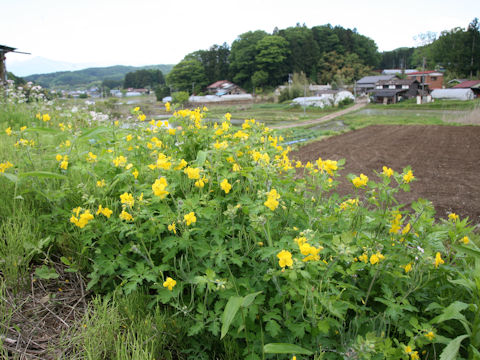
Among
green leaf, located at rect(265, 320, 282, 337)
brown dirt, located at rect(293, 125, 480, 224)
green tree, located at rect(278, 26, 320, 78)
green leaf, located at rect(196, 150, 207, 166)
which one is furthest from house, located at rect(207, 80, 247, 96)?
green leaf, located at rect(265, 320, 282, 337)

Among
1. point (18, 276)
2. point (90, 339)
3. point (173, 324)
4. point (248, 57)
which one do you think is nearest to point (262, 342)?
point (173, 324)

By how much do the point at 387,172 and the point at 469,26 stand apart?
6338 cm

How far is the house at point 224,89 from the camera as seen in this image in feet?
199

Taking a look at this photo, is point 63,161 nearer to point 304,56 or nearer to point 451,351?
point 451,351

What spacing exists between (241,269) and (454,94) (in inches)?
1946

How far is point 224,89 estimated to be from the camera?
201 ft

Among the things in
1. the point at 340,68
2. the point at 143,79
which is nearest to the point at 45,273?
the point at 340,68

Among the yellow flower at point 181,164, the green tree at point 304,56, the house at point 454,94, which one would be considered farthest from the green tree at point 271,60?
the yellow flower at point 181,164

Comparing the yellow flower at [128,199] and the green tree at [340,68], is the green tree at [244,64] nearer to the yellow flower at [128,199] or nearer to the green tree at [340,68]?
the green tree at [340,68]

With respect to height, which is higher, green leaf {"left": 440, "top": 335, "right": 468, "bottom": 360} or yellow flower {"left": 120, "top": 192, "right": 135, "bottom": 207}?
yellow flower {"left": 120, "top": 192, "right": 135, "bottom": 207}

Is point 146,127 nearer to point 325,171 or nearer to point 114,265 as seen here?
point 114,265

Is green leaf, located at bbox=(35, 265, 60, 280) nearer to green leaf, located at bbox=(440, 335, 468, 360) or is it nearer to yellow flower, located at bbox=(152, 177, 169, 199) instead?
yellow flower, located at bbox=(152, 177, 169, 199)

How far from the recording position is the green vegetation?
1229 mm

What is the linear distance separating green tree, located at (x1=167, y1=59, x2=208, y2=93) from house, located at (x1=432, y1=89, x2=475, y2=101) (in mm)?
41096
